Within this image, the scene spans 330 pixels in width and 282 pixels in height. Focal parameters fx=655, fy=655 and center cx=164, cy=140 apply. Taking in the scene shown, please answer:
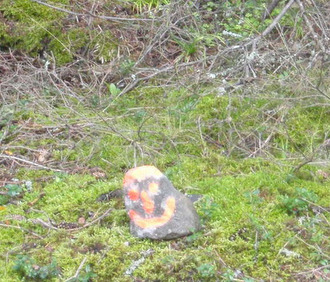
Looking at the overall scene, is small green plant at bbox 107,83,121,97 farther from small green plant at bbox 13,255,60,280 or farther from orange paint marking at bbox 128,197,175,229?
small green plant at bbox 13,255,60,280

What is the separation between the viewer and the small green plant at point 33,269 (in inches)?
137

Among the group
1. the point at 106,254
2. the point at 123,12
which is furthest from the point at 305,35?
the point at 106,254

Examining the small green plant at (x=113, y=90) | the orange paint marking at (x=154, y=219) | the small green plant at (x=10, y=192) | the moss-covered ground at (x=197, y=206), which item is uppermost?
the orange paint marking at (x=154, y=219)

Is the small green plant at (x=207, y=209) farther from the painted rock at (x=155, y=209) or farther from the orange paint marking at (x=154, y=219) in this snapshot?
the orange paint marking at (x=154, y=219)

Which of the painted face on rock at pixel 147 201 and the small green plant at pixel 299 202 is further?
the small green plant at pixel 299 202

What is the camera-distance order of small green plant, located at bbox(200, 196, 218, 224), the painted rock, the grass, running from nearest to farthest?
the grass < the painted rock < small green plant, located at bbox(200, 196, 218, 224)

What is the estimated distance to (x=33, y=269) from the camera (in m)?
3.50

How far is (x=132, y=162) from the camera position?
190 inches

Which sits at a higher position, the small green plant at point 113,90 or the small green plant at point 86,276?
the small green plant at point 86,276

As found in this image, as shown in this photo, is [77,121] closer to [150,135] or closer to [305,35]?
[150,135]

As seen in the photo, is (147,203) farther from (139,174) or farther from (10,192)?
(10,192)

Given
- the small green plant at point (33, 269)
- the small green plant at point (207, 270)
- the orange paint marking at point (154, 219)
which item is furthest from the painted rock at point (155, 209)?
the small green plant at point (33, 269)

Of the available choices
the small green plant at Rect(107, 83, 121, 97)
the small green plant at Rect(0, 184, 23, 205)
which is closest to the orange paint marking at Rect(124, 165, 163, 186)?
the small green plant at Rect(0, 184, 23, 205)

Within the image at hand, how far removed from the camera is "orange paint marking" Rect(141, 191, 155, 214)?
12.4 feet
